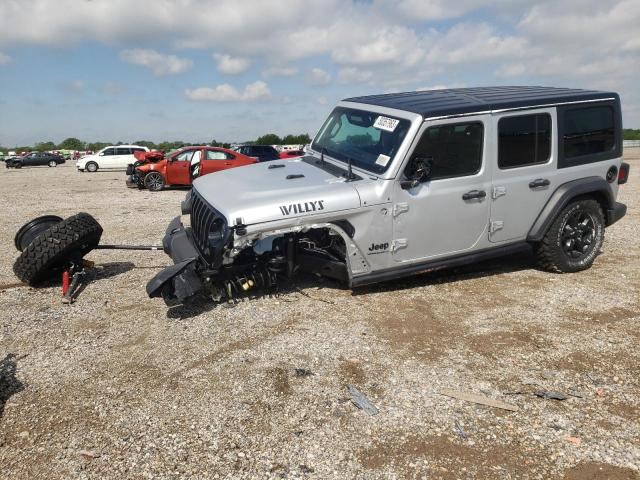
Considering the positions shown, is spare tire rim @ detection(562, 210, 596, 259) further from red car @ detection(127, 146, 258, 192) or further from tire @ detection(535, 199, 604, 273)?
red car @ detection(127, 146, 258, 192)

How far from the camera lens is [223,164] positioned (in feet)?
55.6

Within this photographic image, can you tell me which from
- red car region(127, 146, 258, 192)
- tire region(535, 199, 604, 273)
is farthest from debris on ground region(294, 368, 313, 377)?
red car region(127, 146, 258, 192)

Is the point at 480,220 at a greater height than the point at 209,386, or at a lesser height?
greater

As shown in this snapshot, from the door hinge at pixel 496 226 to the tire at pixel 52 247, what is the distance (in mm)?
4277

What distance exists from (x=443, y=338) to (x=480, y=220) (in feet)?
5.04

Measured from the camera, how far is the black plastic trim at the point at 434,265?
495 centimetres

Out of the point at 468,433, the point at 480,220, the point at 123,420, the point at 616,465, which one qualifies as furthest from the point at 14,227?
the point at 616,465

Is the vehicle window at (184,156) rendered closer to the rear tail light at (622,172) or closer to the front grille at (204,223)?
the front grille at (204,223)

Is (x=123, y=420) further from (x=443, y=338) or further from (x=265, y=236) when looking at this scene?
(x=443, y=338)

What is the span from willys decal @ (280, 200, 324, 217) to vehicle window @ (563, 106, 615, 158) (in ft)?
9.96

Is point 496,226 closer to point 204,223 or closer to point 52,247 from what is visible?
point 204,223

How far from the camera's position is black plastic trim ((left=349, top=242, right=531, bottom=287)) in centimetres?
495

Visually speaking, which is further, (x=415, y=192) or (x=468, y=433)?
(x=415, y=192)

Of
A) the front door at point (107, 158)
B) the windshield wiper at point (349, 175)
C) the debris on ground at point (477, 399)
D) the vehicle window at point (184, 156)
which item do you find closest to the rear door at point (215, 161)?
the vehicle window at point (184, 156)
